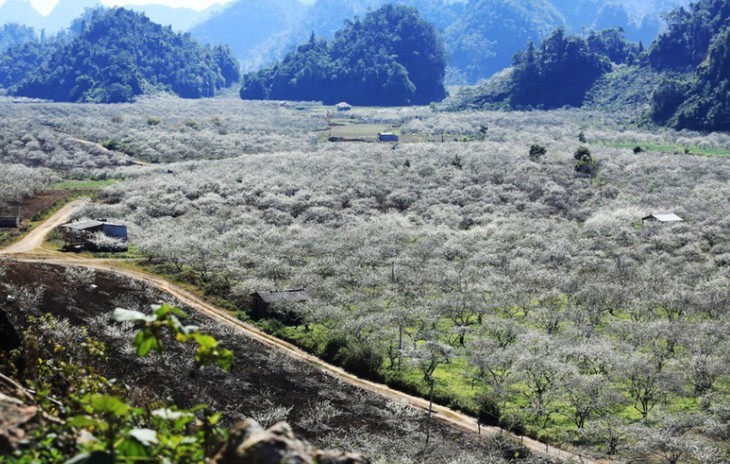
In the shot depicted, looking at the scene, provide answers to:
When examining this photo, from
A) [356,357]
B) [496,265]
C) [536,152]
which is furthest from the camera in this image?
[536,152]

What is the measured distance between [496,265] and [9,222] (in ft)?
178

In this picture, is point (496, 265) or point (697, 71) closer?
point (496, 265)

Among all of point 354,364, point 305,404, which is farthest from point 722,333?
point 305,404

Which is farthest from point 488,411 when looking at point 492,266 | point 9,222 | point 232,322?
point 9,222

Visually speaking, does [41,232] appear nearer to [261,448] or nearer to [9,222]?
[9,222]

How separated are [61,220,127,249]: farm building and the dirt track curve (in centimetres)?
281

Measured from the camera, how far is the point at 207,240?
240ft

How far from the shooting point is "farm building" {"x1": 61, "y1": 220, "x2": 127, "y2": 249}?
72.8 m

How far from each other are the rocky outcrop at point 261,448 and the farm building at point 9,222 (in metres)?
77.4

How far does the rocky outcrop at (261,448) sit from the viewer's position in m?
9.56

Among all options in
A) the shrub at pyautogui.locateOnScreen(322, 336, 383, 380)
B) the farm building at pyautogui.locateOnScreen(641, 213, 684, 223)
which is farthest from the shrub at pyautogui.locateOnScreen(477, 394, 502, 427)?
the farm building at pyautogui.locateOnScreen(641, 213, 684, 223)

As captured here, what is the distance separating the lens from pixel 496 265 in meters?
65.5

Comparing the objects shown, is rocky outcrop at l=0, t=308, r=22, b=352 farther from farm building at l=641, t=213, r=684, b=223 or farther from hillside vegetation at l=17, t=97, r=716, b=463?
farm building at l=641, t=213, r=684, b=223

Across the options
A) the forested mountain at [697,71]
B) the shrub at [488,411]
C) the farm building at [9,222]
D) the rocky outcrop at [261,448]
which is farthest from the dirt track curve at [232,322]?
the forested mountain at [697,71]
